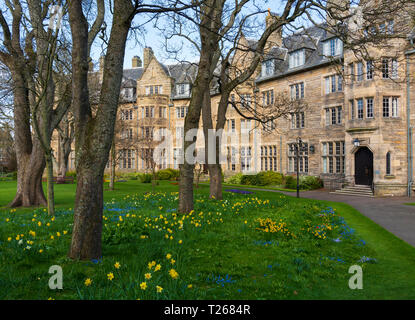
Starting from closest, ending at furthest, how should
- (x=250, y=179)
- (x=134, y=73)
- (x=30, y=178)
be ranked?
(x=30, y=178)
(x=250, y=179)
(x=134, y=73)

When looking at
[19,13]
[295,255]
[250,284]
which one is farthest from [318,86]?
[250,284]

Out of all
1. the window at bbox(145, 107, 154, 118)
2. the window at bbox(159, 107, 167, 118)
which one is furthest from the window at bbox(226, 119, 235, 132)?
the window at bbox(145, 107, 154, 118)

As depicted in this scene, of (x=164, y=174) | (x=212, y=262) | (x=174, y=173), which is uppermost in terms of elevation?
(x=174, y=173)

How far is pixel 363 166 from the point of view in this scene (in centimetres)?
2448

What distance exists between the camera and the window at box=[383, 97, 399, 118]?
23031mm

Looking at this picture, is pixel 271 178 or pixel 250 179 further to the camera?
pixel 250 179

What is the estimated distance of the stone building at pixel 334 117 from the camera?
2255 centimetres

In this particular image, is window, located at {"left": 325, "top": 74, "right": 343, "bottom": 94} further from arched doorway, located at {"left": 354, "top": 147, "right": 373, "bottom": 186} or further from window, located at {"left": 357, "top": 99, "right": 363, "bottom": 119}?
arched doorway, located at {"left": 354, "top": 147, "right": 373, "bottom": 186}

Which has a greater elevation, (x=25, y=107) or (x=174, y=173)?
(x=25, y=107)

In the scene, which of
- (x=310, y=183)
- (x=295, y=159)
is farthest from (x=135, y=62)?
(x=310, y=183)

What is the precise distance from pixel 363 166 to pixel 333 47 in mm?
10061

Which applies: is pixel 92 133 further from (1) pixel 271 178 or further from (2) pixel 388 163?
(1) pixel 271 178
